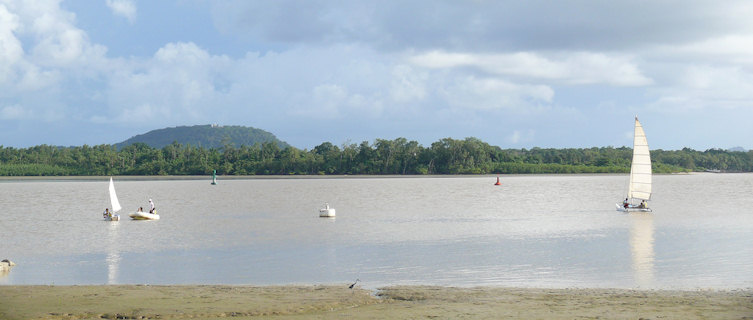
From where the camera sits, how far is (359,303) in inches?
675

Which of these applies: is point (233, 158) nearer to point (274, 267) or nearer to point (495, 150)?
point (495, 150)

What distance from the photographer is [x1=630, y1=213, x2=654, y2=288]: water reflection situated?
22459 mm

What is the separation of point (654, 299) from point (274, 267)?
522 inches

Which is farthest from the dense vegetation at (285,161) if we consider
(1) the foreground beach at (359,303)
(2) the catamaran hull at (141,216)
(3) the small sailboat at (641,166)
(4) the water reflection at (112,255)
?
(1) the foreground beach at (359,303)

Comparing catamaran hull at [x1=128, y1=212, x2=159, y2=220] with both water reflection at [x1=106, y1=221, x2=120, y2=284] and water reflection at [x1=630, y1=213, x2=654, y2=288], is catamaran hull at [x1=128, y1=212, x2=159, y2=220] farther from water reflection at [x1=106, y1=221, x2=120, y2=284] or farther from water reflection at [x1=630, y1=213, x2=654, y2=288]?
water reflection at [x1=630, y1=213, x2=654, y2=288]

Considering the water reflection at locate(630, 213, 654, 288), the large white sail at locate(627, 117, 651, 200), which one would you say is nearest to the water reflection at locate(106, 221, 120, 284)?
the water reflection at locate(630, 213, 654, 288)

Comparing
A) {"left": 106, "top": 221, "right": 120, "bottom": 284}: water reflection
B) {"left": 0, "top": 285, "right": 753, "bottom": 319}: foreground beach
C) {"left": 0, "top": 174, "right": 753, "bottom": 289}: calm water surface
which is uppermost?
{"left": 0, "top": 285, "right": 753, "bottom": 319}: foreground beach

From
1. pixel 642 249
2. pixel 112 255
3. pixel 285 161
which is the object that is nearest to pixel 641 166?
pixel 642 249

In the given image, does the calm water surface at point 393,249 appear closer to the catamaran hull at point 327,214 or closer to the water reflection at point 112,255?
the water reflection at point 112,255

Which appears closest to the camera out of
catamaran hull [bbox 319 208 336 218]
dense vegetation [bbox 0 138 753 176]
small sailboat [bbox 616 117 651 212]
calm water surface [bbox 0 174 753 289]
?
calm water surface [bbox 0 174 753 289]

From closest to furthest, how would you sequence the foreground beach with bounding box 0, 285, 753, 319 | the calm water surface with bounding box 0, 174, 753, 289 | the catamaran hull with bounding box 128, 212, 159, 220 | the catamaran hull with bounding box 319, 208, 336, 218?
the foreground beach with bounding box 0, 285, 753, 319 < the calm water surface with bounding box 0, 174, 753, 289 < the catamaran hull with bounding box 128, 212, 159, 220 < the catamaran hull with bounding box 319, 208, 336, 218

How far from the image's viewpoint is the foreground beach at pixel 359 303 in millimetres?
15250

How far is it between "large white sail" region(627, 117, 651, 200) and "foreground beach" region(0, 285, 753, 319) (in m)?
39.5

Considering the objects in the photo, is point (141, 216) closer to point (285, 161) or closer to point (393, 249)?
point (393, 249)
